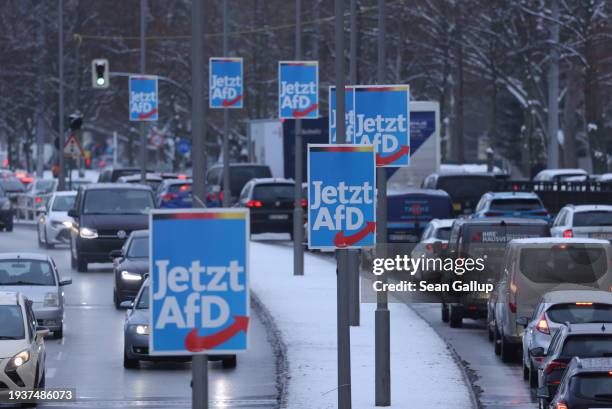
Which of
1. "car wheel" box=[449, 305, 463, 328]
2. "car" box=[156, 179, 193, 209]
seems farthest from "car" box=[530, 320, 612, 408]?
"car" box=[156, 179, 193, 209]

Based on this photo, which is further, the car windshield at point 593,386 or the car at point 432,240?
the car at point 432,240

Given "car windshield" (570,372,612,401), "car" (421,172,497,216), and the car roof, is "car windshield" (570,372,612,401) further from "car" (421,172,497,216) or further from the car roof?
"car" (421,172,497,216)

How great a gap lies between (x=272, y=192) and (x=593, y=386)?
1462 inches

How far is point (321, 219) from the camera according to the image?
54.1 feet

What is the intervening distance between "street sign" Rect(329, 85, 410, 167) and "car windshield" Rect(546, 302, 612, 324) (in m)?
2.42

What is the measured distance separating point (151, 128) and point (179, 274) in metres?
101

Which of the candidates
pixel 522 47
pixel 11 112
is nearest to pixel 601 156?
pixel 522 47

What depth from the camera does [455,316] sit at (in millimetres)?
28188

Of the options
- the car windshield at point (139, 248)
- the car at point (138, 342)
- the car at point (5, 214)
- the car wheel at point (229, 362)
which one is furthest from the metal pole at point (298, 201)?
the car at point (5, 214)

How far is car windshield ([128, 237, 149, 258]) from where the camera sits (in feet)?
106

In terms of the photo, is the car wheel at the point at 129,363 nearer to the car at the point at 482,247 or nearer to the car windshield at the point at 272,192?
the car at the point at 482,247

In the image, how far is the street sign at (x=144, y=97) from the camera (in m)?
51.1

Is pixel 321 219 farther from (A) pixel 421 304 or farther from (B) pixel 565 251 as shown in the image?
(A) pixel 421 304

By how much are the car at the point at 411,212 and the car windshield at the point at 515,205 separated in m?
1.22
